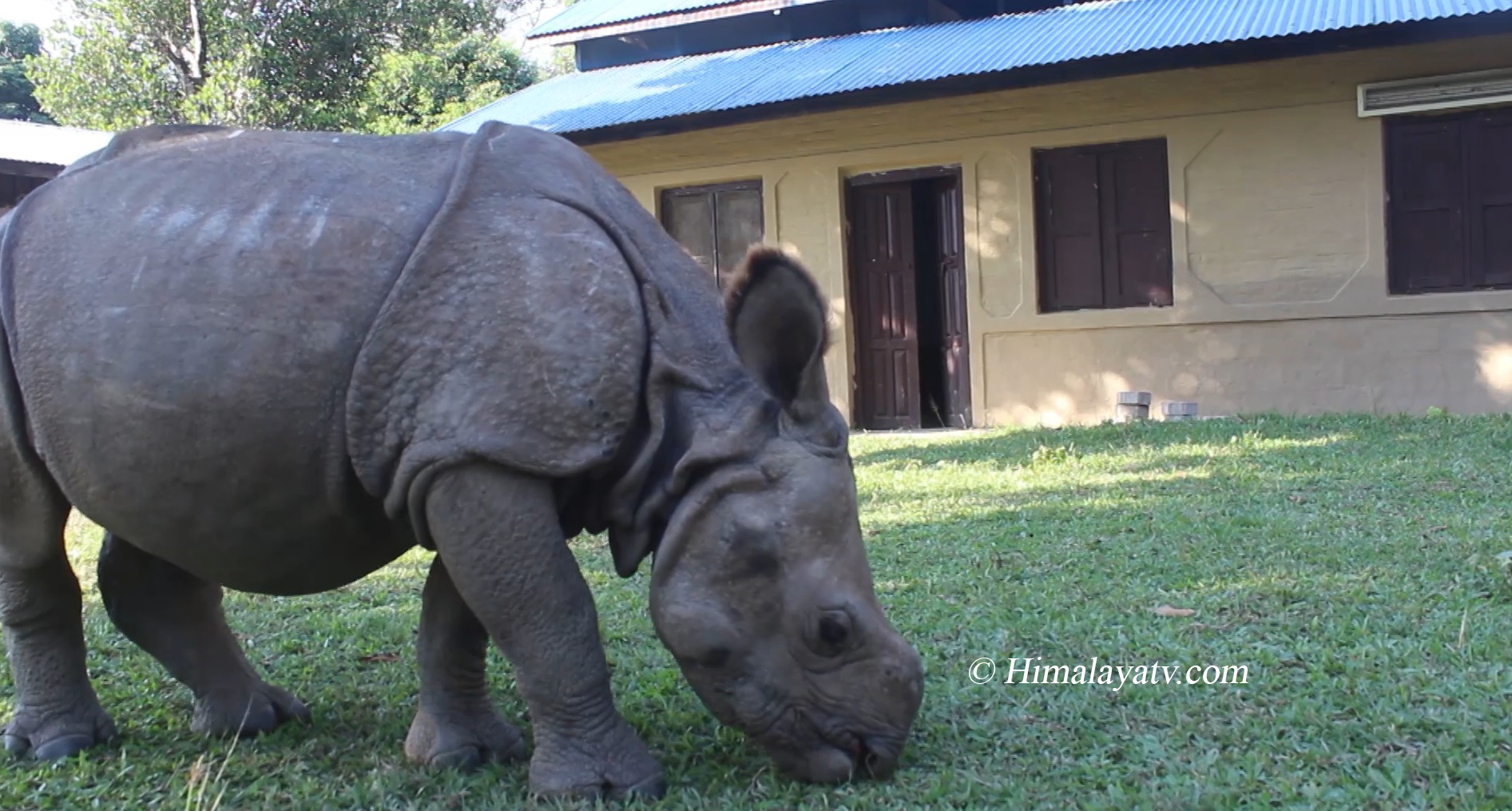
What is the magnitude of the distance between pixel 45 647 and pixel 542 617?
170 centimetres

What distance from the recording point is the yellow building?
11469mm

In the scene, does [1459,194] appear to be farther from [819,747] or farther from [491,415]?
[491,415]

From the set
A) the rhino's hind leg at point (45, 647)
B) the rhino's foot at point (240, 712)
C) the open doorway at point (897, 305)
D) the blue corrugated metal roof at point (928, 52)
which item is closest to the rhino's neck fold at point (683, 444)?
the rhino's foot at point (240, 712)

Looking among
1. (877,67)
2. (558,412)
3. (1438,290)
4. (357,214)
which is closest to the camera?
(558,412)

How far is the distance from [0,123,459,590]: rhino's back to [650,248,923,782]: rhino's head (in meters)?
0.83

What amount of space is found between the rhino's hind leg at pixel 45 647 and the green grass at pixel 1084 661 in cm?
10

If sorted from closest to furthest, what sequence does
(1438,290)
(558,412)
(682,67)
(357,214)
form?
(558,412), (357,214), (1438,290), (682,67)

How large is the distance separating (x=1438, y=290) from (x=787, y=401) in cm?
1016

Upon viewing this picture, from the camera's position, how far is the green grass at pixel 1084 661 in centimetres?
338

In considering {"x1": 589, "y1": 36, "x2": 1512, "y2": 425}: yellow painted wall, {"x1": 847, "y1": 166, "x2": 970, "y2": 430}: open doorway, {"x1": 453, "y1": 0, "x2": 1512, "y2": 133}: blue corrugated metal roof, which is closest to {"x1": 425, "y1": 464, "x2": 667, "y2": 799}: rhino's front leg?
{"x1": 453, "y1": 0, "x2": 1512, "y2": 133}: blue corrugated metal roof

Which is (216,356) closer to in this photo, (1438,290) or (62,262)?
(62,262)

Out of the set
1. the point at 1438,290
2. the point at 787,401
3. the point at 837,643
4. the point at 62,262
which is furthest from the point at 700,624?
the point at 1438,290

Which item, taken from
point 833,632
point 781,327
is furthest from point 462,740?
point 781,327

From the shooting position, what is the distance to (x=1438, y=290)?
38.4ft
